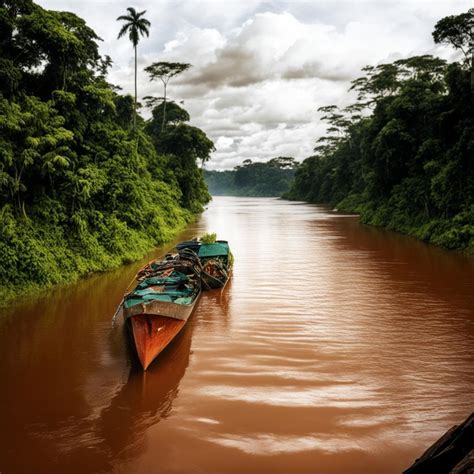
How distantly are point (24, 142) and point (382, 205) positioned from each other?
30831 mm

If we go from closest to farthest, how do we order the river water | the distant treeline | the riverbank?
the river water
the riverbank
the distant treeline

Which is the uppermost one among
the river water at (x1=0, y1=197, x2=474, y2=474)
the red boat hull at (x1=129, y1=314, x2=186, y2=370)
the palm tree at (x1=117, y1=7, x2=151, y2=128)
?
the palm tree at (x1=117, y1=7, x2=151, y2=128)

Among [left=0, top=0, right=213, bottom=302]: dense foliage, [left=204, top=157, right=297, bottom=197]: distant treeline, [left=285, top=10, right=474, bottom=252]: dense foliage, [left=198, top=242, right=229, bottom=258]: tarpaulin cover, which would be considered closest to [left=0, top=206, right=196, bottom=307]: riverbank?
[left=0, top=0, right=213, bottom=302]: dense foliage

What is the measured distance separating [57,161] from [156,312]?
8.43 metres

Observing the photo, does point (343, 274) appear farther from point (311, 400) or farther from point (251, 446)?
point (251, 446)

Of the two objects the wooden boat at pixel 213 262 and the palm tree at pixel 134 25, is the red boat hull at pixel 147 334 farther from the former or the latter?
the palm tree at pixel 134 25

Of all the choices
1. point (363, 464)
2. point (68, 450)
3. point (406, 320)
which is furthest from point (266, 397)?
point (406, 320)

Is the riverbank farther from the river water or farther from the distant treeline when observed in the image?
the distant treeline

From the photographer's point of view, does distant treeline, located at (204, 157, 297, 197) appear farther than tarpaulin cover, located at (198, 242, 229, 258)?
Yes

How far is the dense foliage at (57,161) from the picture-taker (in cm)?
1327

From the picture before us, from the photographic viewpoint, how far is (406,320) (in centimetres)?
1146

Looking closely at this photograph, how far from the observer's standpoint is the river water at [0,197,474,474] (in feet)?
19.0

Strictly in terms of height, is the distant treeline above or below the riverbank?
above

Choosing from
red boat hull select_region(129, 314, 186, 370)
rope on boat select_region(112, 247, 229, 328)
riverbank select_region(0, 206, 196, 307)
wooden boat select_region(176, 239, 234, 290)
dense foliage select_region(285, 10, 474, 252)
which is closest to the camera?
red boat hull select_region(129, 314, 186, 370)
